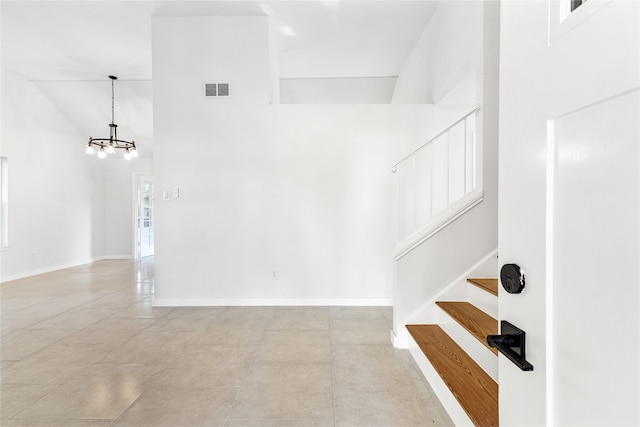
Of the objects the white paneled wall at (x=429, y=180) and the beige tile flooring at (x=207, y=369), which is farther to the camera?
the white paneled wall at (x=429, y=180)

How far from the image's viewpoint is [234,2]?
336cm

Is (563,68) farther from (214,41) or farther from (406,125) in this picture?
(214,41)

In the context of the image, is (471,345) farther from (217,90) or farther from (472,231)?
(217,90)

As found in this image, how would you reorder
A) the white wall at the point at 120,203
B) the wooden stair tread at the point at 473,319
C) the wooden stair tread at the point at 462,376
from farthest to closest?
1. the white wall at the point at 120,203
2. the wooden stair tread at the point at 473,319
3. the wooden stair tread at the point at 462,376

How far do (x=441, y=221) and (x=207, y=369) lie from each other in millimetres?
2103

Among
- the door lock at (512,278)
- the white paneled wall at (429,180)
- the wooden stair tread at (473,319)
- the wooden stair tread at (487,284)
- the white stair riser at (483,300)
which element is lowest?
the wooden stair tread at (473,319)

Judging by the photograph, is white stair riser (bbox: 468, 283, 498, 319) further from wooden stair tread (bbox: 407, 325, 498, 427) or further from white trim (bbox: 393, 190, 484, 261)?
white trim (bbox: 393, 190, 484, 261)

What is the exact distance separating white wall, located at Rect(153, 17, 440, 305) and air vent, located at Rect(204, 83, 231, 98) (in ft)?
0.24

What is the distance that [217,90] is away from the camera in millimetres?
3631

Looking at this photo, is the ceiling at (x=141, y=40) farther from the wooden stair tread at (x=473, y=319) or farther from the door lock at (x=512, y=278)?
the door lock at (x=512, y=278)

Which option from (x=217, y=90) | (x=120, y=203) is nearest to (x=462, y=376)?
(x=217, y=90)

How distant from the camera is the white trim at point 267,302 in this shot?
143 inches

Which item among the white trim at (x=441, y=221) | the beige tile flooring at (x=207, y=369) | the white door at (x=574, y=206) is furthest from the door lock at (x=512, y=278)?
the white trim at (x=441, y=221)

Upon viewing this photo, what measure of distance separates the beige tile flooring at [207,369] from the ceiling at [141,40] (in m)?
3.47
